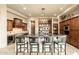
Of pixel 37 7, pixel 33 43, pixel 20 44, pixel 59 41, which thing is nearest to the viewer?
pixel 33 43

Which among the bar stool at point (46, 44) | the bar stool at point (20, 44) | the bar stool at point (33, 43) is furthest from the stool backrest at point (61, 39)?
the bar stool at point (20, 44)

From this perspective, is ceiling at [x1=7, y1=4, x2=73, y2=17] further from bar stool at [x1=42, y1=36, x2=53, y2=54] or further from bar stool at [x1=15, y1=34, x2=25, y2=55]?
bar stool at [x1=15, y1=34, x2=25, y2=55]

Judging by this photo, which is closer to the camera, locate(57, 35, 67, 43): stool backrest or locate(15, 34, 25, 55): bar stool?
locate(15, 34, 25, 55): bar stool

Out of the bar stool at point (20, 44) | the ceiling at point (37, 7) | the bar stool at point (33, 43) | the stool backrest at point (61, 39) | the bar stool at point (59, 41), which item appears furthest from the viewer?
the ceiling at point (37, 7)

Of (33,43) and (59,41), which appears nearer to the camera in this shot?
(33,43)

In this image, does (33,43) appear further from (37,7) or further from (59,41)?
(37,7)

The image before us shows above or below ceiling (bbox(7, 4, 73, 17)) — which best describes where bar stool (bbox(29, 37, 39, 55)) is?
below

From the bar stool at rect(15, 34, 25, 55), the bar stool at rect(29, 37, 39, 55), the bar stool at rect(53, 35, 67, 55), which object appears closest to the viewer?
the bar stool at rect(29, 37, 39, 55)

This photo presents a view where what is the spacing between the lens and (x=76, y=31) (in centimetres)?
820

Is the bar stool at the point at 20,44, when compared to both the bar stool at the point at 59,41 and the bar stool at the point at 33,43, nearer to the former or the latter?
the bar stool at the point at 33,43

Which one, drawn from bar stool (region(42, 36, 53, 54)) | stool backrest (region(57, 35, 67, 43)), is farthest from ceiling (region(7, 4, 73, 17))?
bar stool (region(42, 36, 53, 54))

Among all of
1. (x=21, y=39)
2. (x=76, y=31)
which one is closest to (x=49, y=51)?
(x=21, y=39)

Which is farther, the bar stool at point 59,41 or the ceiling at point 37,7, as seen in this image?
the ceiling at point 37,7

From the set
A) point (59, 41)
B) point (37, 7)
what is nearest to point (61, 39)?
point (59, 41)
